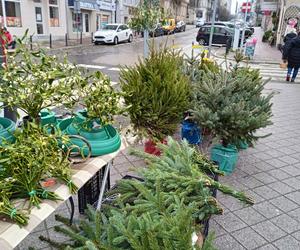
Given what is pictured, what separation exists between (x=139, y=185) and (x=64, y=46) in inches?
707

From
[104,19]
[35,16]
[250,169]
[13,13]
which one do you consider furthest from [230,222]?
[104,19]

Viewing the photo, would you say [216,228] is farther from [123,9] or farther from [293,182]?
[123,9]

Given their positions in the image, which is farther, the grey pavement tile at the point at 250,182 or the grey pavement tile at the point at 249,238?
the grey pavement tile at the point at 250,182

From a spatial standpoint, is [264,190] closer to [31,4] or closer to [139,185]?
[139,185]

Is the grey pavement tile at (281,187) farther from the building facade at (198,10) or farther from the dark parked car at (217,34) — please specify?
the building facade at (198,10)

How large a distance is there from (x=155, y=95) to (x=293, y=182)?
82.1 inches

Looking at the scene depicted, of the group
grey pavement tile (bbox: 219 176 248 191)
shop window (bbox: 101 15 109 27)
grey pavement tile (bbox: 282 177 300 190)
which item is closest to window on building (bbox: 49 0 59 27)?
shop window (bbox: 101 15 109 27)

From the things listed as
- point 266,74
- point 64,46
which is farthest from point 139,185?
point 64,46

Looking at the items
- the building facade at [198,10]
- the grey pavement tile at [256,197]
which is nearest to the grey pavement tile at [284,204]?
the grey pavement tile at [256,197]

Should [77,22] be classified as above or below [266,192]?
above

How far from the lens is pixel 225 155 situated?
3695mm

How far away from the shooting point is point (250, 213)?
119 inches

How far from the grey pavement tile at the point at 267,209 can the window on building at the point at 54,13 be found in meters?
20.9

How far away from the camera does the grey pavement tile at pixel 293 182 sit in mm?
3598
